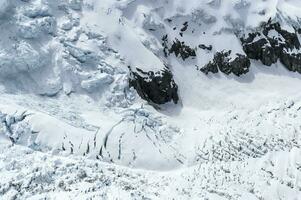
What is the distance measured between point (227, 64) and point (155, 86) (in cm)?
752

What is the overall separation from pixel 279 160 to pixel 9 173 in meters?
16.3

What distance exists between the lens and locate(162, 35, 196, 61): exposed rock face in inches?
1887

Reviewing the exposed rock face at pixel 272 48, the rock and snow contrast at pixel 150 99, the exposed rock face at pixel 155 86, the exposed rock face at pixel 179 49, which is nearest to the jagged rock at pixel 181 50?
the exposed rock face at pixel 179 49

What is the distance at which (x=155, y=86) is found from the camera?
4356cm

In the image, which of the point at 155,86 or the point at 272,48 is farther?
the point at 272,48

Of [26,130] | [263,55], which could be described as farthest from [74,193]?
[263,55]

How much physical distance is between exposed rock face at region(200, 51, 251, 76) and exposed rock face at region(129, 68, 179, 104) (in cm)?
481

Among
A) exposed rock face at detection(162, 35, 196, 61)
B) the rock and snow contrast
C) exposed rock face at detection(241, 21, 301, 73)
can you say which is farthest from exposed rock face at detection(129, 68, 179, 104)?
exposed rock face at detection(241, 21, 301, 73)

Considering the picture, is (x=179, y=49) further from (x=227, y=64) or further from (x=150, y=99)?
(x=150, y=99)

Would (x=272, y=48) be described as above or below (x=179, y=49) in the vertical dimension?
above

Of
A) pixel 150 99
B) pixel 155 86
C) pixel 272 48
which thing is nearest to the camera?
pixel 150 99

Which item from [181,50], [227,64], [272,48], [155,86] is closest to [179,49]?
[181,50]

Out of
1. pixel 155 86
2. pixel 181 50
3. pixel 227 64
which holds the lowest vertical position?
pixel 227 64

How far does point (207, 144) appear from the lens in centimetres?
3828
